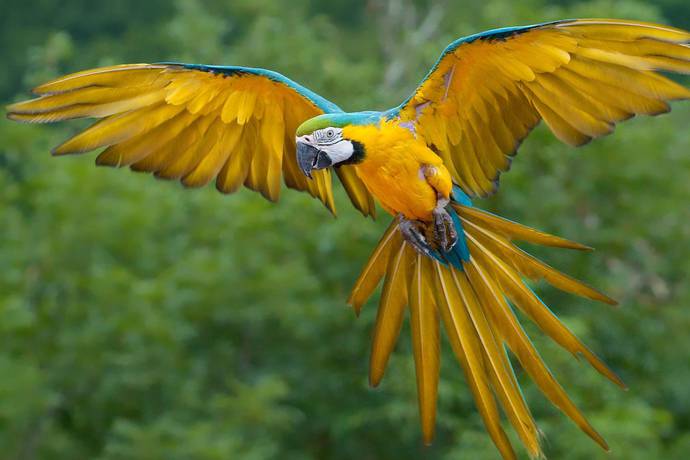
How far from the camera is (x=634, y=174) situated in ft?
33.9

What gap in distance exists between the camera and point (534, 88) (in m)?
3.54

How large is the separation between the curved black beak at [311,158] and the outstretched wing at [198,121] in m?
0.36

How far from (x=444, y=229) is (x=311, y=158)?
49 centimetres

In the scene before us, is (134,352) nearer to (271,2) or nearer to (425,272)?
(425,272)

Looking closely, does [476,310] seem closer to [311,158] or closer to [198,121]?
[311,158]

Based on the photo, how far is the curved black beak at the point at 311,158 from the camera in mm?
3363

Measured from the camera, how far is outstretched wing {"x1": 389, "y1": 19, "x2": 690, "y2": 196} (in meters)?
3.30

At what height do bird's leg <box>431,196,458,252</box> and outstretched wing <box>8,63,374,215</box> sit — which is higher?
outstretched wing <box>8,63,374,215</box>

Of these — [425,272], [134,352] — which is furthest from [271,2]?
[425,272]

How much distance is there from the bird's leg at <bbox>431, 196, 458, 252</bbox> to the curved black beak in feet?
1.32

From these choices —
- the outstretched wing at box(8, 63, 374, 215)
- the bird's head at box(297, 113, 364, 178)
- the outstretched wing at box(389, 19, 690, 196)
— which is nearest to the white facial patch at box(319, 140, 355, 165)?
the bird's head at box(297, 113, 364, 178)

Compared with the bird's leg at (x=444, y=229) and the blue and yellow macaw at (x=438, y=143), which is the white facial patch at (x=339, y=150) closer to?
the blue and yellow macaw at (x=438, y=143)

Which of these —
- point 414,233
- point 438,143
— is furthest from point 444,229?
point 438,143

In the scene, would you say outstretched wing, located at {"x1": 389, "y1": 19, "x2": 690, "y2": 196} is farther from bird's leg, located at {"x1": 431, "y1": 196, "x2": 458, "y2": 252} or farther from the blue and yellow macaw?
bird's leg, located at {"x1": 431, "y1": 196, "x2": 458, "y2": 252}
